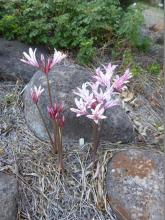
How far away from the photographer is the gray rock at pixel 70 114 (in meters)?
2.31

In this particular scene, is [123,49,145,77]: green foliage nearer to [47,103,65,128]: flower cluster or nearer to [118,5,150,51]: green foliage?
[118,5,150,51]: green foliage

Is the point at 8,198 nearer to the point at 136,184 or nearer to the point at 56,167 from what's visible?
the point at 56,167

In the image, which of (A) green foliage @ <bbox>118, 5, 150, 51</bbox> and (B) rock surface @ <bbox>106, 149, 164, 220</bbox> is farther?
(A) green foliage @ <bbox>118, 5, 150, 51</bbox>

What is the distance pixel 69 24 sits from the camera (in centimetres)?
298

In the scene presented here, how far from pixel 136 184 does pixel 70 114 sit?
498 mm

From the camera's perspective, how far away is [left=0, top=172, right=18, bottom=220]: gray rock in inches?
78.1

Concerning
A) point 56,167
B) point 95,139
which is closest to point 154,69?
point 95,139

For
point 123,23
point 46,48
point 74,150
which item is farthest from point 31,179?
point 123,23

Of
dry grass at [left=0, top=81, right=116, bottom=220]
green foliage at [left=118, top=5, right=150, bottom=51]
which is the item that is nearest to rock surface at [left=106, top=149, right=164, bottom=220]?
dry grass at [left=0, top=81, right=116, bottom=220]

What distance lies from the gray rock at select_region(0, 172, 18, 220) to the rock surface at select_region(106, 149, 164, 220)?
428 millimetres

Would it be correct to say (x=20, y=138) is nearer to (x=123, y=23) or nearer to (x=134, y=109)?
(x=134, y=109)

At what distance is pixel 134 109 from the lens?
2.60 metres

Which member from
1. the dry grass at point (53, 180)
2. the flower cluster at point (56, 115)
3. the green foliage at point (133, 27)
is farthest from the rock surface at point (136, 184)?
the green foliage at point (133, 27)

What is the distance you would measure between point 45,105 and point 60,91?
0.39 feet
